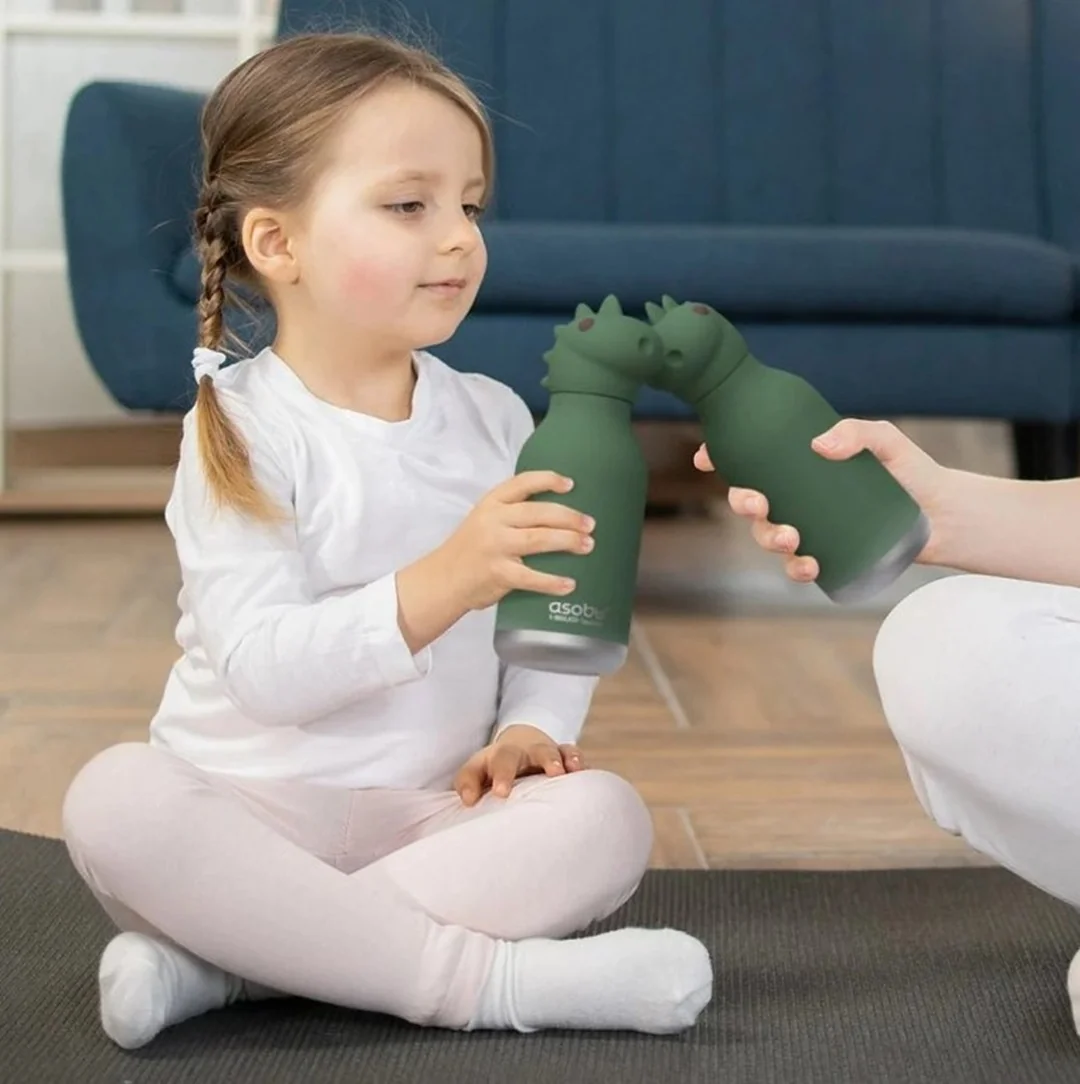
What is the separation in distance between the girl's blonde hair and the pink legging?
182mm

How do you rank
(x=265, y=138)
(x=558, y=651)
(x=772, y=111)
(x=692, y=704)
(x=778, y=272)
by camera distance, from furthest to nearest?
1. (x=772, y=111)
2. (x=778, y=272)
3. (x=692, y=704)
4. (x=265, y=138)
5. (x=558, y=651)

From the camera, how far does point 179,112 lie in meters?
2.40

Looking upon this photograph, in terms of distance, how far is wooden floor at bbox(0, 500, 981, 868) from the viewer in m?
1.38

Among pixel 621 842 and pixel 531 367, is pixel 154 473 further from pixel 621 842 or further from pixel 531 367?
pixel 621 842

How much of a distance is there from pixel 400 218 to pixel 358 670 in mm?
268

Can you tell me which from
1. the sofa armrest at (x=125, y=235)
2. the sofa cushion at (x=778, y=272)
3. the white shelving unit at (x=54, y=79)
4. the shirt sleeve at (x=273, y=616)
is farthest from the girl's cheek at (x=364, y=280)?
the white shelving unit at (x=54, y=79)

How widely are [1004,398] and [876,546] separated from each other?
4.87ft

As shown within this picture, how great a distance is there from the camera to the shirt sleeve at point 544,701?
1.09 m

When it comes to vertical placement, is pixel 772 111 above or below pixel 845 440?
below

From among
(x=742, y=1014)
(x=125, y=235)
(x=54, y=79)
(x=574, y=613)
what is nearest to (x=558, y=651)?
(x=574, y=613)

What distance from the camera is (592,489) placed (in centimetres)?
86

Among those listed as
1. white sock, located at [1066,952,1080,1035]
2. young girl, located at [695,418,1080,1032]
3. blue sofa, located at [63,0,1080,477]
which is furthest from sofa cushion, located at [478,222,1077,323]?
white sock, located at [1066,952,1080,1035]

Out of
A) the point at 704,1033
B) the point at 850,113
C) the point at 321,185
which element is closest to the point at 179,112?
the point at 850,113

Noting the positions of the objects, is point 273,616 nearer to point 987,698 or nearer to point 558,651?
point 558,651
